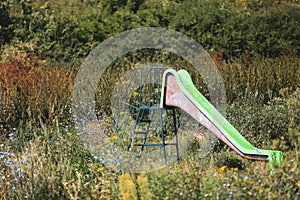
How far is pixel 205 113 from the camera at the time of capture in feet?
16.1

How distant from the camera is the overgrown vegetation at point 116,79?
411 centimetres

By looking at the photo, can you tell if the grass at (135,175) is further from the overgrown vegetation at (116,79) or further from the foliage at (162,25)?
the foliage at (162,25)

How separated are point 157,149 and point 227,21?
18.1 feet

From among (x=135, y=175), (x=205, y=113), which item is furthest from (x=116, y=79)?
(x=135, y=175)

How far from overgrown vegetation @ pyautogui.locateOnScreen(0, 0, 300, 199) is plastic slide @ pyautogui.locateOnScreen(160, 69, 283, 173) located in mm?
211

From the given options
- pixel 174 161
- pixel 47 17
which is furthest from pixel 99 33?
pixel 174 161

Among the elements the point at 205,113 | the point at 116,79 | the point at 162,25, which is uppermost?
the point at 162,25

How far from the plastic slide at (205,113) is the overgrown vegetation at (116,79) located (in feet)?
0.69

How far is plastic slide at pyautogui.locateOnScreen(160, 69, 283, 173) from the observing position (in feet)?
15.5

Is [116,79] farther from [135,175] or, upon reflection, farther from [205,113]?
[135,175]

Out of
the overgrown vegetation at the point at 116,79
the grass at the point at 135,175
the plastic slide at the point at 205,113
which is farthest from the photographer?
the plastic slide at the point at 205,113

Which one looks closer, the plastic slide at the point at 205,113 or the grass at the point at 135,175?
the grass at the point at 135,175

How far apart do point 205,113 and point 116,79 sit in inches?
134

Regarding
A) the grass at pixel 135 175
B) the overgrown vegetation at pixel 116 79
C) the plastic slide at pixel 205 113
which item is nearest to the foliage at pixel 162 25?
the overgrown vegetation at pixel 116 79
